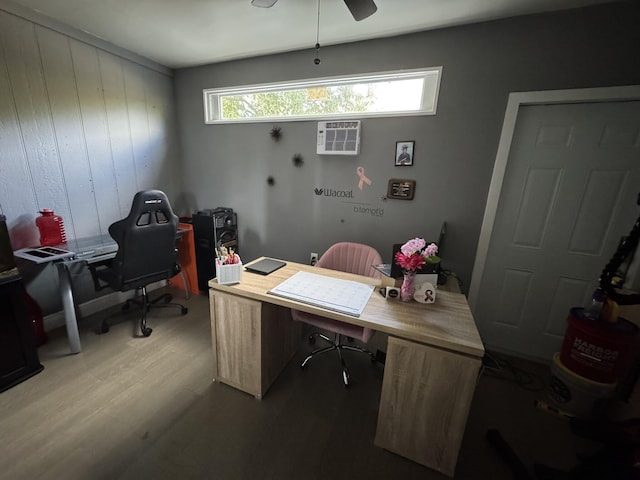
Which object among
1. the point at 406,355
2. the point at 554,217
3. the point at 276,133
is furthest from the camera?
the point at 276,133

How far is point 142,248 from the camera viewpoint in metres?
2.10

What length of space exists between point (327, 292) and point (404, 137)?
5.02 feet

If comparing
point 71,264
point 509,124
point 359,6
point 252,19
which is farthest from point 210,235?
point 509,124

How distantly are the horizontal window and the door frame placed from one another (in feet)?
1.80

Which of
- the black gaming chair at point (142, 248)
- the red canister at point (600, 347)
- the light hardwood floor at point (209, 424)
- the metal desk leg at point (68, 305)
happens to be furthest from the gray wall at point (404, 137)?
the metal desk leg at point (68, 305)

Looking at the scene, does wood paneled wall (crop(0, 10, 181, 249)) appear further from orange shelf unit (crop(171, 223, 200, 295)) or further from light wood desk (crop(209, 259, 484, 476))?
light wood desk (crop(209, 259, 484, 476))

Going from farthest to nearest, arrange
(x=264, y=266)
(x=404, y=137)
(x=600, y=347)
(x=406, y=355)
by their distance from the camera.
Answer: (x=404, y=137), (x=264, y=266), (x=600, y=347), (x=406, y=355)

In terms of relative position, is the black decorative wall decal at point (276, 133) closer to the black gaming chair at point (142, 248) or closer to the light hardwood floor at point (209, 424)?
the black gaming chair at point (142, 248)

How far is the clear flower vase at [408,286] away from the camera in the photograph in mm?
1386

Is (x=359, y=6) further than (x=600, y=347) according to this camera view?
No

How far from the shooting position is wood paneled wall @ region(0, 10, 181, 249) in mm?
1909

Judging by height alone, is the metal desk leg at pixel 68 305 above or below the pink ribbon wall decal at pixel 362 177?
below

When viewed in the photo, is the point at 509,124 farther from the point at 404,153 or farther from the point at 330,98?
the point at 330,98

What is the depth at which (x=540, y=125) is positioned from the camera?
1851mm
